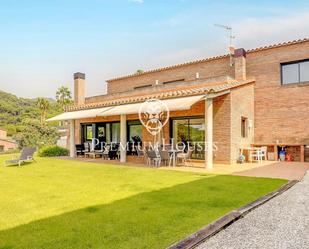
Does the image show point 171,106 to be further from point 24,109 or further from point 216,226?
point 24,109

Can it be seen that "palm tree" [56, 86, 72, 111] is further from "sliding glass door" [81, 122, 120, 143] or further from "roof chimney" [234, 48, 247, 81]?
"roof chimney" [234, 48, 247, 81]

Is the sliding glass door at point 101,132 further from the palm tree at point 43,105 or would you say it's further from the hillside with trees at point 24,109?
the palm tree at point 43,105

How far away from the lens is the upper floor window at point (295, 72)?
23.0 meters

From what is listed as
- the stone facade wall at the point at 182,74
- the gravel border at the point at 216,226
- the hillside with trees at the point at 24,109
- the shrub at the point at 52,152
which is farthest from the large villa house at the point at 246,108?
the hillside with trees at the point at 24,109

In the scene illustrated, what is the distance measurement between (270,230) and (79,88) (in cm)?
3171

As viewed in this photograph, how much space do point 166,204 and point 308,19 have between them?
25771 mm

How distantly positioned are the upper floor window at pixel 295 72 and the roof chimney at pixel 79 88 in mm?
23681

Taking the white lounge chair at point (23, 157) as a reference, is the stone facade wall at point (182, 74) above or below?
above

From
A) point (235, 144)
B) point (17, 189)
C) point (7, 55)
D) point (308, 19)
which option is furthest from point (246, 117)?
point (7, 55)

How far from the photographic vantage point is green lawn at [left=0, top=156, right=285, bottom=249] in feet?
18.7

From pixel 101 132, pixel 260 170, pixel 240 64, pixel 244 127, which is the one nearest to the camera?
pixel 260 170

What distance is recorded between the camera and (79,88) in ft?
113

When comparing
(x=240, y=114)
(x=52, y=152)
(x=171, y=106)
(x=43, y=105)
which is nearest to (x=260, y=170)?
(x=240, y=114)

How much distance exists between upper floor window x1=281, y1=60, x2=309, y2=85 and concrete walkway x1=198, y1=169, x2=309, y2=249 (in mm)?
17460
